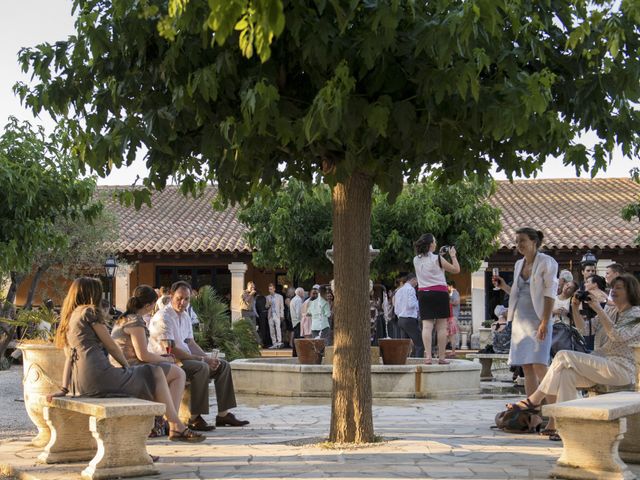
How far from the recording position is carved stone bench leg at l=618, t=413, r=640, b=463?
6754 mm

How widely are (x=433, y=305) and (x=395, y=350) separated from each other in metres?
1.04

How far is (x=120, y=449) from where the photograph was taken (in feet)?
21.0

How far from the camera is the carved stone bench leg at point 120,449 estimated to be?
6348mm

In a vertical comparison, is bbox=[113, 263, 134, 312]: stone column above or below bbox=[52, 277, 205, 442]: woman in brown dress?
above

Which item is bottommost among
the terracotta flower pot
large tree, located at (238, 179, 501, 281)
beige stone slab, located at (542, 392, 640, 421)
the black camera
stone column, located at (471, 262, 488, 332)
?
beige stone slab, located at (542, 392, 640, 421)

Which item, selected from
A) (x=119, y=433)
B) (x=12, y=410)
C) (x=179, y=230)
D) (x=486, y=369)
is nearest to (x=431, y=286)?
(x=486, y=369)

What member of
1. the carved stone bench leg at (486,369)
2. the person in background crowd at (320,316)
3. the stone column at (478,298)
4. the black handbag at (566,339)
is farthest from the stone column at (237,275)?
the black handbag at (566,339)

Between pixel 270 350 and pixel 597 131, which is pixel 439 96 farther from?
pixel 270 350

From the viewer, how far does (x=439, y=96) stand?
19.4ft

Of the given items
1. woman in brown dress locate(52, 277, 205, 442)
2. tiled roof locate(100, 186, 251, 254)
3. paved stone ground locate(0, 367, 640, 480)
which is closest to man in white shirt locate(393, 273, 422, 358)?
paved stone ground locate(0, 367, 640, 480)

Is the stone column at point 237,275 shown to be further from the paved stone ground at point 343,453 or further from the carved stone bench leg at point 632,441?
the carved stone bench leg at point 632,441

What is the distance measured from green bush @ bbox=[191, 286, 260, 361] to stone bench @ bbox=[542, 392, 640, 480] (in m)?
11.2

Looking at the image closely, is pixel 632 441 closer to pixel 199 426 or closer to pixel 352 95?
pixel 352 95

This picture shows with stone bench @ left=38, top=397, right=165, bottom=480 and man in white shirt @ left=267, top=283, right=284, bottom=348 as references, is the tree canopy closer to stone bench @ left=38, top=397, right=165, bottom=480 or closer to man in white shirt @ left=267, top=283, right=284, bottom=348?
stone bench @ left=38, top=397, right=165, bottom=480
